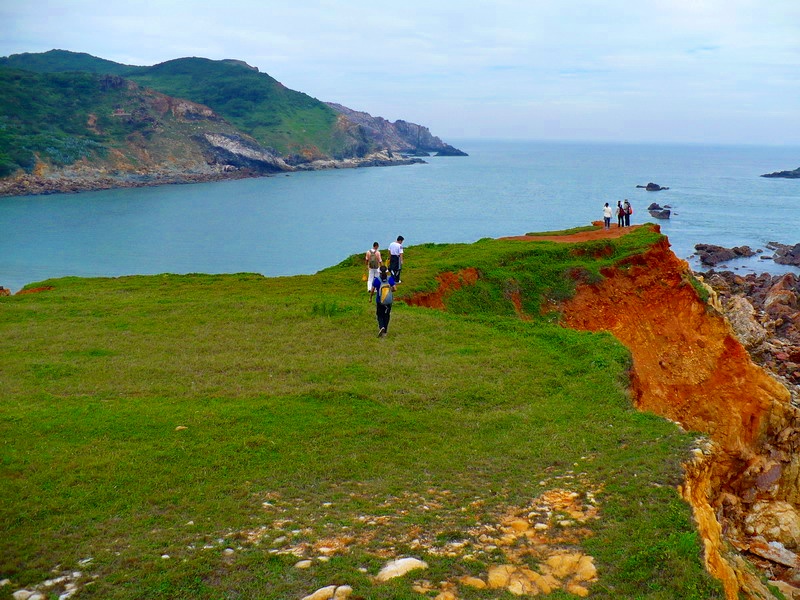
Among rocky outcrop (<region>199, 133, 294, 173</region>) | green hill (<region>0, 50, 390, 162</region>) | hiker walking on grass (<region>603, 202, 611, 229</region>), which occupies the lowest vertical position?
hiker walking on grass (<region>603, 202, 611, 229</region>)

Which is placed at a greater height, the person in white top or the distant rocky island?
the distant rocky island

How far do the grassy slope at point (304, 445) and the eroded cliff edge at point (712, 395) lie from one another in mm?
2061

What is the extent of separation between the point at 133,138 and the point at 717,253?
11288 centimetres

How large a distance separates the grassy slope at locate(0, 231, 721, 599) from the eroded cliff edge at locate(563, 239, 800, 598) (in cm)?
206

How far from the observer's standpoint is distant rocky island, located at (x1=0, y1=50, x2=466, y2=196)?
377ft

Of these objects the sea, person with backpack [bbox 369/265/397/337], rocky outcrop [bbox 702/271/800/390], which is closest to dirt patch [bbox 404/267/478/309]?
the sea

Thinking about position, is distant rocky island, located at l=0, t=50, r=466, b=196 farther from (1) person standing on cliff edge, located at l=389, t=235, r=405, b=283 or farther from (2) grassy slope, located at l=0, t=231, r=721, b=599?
(2) grassy slope, located at l=0, t=231, r=721, b=599

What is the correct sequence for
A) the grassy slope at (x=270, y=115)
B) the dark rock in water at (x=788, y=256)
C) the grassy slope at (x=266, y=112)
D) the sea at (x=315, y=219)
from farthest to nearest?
the grassy slope at (x=270, y=115) → the grassy slope at (x=266, y=112) → the sea at (x=315, y=219) → the dark rock in water at (x=788, y=256)

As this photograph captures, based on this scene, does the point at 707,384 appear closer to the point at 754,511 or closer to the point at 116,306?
the point at 754,511

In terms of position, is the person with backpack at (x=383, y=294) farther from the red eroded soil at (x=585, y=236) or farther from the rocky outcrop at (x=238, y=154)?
the rocky outcrop at (x=238, y=154)

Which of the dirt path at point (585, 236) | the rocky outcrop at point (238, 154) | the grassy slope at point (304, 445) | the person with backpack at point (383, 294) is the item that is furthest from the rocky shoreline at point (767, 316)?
the rocky outcrop at point (238, 154)

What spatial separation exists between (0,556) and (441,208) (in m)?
93.8

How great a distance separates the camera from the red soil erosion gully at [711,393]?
55.0 ft

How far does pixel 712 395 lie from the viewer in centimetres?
2475
